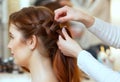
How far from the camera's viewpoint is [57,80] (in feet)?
3.94

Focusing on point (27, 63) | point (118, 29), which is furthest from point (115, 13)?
point (27, 63)

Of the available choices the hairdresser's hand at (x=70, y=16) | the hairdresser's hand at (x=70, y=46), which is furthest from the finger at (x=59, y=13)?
the hairdresser's hand at (x=70, y=46)

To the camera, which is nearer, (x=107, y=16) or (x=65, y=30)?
(x=65, y=30)

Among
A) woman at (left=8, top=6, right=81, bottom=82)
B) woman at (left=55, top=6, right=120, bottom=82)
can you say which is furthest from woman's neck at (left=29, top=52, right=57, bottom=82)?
woman at (left=55, top=6, right=120, bottom=82)

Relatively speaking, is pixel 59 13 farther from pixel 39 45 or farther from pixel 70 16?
pixel 39 45

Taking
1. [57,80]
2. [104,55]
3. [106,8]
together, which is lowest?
[104,55]

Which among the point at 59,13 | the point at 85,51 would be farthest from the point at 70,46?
the point at 59,13

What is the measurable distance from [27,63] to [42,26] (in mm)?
184

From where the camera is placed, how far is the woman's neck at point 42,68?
120 cm

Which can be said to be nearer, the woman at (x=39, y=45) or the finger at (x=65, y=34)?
the finger at (x=65, y=34)

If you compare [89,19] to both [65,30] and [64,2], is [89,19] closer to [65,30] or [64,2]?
[65,30]

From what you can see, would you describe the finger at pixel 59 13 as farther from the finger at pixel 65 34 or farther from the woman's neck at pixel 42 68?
the woman's neck at pixel 42 68

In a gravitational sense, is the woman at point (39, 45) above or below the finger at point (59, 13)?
below

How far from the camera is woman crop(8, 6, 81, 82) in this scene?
1.17 m
